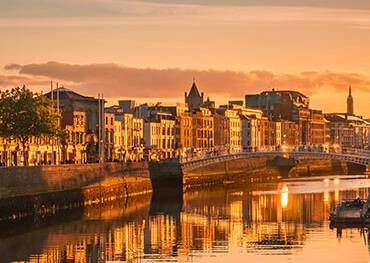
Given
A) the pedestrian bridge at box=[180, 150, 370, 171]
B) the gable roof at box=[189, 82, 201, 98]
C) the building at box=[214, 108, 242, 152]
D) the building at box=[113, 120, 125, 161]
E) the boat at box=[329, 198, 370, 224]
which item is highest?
the gable roof at box=[189, 82, 201, 98]

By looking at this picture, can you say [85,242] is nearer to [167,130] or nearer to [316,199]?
[316,199]

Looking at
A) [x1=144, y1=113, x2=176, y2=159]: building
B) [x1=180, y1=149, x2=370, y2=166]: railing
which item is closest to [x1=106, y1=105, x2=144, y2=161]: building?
[x1=144, y1=113, x2=176, y2=159]: building

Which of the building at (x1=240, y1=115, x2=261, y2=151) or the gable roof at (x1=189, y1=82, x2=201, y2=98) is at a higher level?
the gable roof at (x1=189, y1=82, x2=201, y2=98)

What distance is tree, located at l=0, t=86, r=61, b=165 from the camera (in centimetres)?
8638

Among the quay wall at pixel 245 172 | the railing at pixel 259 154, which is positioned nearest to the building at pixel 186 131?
the quay wall at pixel 245 172

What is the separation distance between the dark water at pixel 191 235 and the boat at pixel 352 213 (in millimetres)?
822

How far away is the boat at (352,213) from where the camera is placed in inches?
2562

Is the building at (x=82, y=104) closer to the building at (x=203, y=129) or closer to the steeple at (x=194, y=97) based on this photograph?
the building at (x=203, y=129)

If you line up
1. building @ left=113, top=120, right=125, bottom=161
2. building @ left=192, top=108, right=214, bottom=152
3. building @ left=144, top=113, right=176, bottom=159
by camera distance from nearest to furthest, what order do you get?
building @ left=113, top=120, right=125, bottom=161 → building @ left=144, top=113, right=176, bottom=159 → building @ left=192, top=108, right=214, bottom=152

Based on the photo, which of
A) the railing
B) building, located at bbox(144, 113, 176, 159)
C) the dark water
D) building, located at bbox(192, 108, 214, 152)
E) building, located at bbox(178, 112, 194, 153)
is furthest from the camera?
building, located at bbox(192, 108, 214, 152)

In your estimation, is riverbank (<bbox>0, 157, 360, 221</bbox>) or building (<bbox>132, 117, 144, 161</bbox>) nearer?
riverbank (<bbox>0, 157, 360, 221</bbox>)

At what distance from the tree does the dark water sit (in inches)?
291

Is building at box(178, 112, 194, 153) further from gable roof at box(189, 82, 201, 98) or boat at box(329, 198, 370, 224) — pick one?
boat at box(329, 198, 370, 224)

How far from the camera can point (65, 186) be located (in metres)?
78.3
